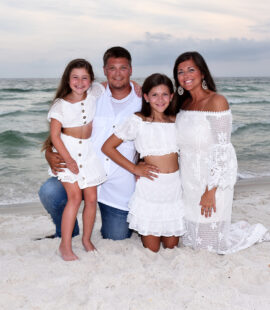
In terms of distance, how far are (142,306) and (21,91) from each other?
26.5 m

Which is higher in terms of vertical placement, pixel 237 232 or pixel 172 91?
pixel 172 91

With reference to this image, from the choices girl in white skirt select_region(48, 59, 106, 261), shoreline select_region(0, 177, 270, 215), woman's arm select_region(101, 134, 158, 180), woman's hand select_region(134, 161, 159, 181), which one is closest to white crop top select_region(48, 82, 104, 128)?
girl in white skirt select_region(48, 59, 106, 261)

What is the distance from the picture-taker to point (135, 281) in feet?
9.48

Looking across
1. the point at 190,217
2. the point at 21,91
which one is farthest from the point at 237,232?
the point at 21,91

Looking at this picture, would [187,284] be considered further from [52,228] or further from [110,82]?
[52,228]

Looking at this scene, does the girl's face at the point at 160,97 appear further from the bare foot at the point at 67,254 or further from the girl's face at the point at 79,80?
the bare foot at the point at 67,254

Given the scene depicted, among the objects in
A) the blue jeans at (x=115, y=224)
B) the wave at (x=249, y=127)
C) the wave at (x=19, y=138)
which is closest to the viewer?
the blue jeans at (x=115, y=224)

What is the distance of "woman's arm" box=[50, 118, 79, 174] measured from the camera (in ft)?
10.8

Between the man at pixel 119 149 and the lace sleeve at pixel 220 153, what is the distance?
826mm

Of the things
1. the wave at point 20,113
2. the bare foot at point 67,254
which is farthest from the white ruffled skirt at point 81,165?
the wave at point 20,113

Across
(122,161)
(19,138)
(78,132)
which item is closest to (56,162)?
(78,132)

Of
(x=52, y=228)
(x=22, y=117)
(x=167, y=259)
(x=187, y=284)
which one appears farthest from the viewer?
(x=22, y=117)

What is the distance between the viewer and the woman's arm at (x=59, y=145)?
328cm

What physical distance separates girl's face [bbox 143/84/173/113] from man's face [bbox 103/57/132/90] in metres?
0.41
